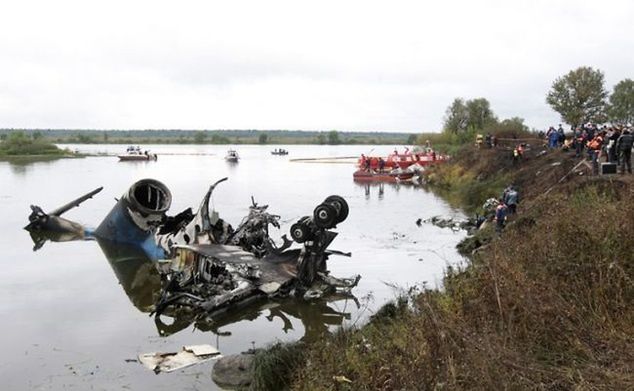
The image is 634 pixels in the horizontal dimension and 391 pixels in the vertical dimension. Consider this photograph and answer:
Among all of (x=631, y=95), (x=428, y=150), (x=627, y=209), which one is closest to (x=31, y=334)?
(x=627, y=209)

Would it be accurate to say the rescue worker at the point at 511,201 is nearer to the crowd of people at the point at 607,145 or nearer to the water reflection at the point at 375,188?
the crowd of people at the point at 607,145

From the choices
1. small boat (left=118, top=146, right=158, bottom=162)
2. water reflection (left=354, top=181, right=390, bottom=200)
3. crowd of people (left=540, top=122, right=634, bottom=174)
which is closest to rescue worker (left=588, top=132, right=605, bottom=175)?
crowd of people (left=540, top=122, right=634, bottom=174)

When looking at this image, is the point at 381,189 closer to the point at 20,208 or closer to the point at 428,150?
the point at 428,150

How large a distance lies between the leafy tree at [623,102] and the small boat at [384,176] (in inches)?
838

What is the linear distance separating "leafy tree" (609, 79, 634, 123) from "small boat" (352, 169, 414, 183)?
21293mm

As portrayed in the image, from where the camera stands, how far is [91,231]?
26812 millimetres

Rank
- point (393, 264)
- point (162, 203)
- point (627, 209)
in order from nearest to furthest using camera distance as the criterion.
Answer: point (627, 209) < point (393, 264) < point (162, 203)

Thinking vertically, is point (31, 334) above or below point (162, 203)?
below

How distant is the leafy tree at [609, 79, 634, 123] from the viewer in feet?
190

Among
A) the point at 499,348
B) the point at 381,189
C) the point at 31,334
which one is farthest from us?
the point at 381,189

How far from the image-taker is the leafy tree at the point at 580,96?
167 feet

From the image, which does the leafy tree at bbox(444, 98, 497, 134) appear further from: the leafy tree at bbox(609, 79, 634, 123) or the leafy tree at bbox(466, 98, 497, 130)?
the leafy tree at bbox(609, 79, 634, 123)

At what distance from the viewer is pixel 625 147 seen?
18594 mm

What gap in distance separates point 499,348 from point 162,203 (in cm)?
1909
